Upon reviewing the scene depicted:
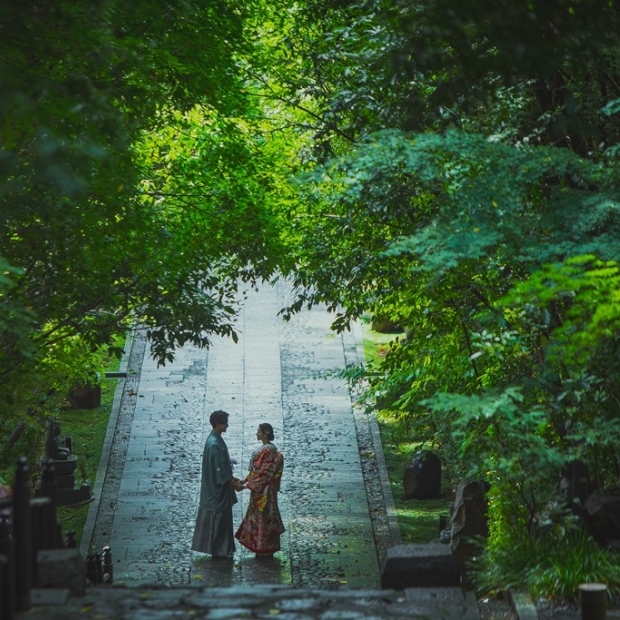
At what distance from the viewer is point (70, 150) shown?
38.5 ft

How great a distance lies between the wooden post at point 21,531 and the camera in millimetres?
8148

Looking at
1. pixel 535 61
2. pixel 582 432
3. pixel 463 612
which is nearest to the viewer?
pixel 463 612

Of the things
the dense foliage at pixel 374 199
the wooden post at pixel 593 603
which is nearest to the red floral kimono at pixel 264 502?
the dense foliage at pixel 374 199

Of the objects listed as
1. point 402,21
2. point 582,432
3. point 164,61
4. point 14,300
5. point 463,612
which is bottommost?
point 463,612

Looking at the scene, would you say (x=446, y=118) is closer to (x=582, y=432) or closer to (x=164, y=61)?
(x=164, y=61)

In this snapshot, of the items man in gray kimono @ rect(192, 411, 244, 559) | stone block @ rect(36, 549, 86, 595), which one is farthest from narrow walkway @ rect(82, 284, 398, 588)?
stone block @ rect(36, 549, 86, 595)

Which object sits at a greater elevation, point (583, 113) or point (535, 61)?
point (583, 113)

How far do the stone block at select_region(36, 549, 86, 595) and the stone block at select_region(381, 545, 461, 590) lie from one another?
2.35 metres

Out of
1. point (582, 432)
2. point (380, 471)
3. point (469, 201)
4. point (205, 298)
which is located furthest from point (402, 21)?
point (380, 471)

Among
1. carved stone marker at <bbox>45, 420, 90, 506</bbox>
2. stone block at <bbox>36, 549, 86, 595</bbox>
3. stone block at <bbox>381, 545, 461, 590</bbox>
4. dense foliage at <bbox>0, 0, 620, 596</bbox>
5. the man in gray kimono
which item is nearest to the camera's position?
stone block at <bbox>36, 549, 86, 595</bbox>

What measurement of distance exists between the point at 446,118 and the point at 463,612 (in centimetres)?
648

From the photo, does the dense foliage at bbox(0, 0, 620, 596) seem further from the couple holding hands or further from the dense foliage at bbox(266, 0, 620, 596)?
the couple holding hands

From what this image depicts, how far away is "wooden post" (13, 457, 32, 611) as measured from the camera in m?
8.15

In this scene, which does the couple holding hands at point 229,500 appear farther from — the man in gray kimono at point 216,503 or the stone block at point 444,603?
the stone block at point 444,603
